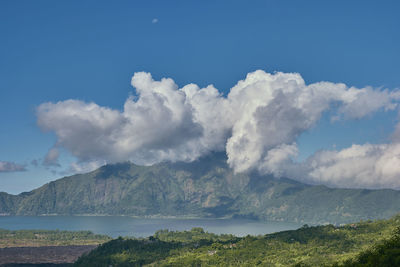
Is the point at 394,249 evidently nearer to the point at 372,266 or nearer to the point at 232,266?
the point at 372,266

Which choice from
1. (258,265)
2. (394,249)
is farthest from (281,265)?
(394,249)

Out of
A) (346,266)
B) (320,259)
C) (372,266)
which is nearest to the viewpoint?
(372,266)

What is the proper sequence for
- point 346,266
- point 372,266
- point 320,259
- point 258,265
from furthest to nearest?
point 258,265
point 320,259
point 346,266
point 372,266

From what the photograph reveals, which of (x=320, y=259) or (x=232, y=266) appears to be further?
(x=232, y=266)

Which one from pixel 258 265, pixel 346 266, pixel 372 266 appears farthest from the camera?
pixel 258 265

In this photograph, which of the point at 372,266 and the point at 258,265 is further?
the point at 258,265

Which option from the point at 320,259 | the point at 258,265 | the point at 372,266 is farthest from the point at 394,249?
the point at 258,265

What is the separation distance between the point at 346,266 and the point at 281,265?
298 ft

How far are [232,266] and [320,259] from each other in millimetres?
42856

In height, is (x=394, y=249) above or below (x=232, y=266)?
above

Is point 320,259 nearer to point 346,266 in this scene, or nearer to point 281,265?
point 281,265

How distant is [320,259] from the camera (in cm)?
18388

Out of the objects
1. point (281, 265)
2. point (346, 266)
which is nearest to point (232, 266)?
point (281, 265)

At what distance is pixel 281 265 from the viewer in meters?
189
